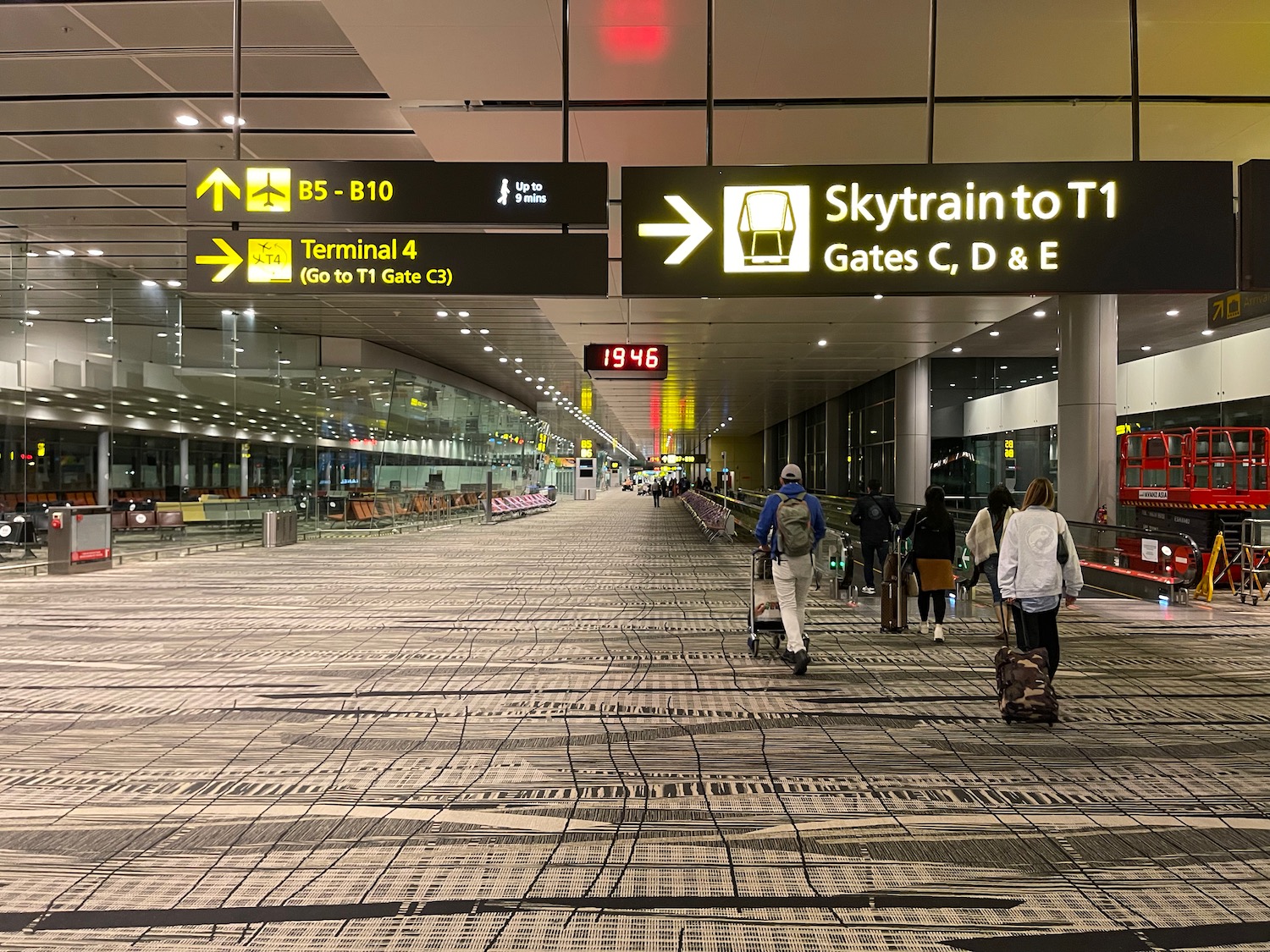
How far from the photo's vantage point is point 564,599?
40.2 ft

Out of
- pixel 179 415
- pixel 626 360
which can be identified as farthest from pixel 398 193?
pixel 179 415

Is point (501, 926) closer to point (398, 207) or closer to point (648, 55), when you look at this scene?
point (398, 207)

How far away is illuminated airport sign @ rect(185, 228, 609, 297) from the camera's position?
6043mm

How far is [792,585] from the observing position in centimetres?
785

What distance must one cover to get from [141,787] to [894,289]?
5.67 m

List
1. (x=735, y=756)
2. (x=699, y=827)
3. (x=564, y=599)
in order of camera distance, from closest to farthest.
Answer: (x=699, y=827), (x=735, y=756), (x=564, y=599)

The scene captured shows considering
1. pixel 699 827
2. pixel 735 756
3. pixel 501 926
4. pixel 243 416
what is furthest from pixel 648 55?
pixel 243 416

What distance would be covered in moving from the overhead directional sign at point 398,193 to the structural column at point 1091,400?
13192 millimetres

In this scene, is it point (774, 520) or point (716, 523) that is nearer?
point (774, 520)

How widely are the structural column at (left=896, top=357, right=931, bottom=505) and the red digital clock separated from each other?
13480mm

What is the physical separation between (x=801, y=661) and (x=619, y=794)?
3.18 metres

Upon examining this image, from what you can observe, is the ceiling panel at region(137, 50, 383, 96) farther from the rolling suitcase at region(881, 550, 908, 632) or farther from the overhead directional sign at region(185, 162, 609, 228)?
the rolling suitcase at region(881, 550, 908, 632)

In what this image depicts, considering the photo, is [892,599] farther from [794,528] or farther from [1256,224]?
[1256,224]

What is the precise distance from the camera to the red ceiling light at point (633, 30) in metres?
6.78
